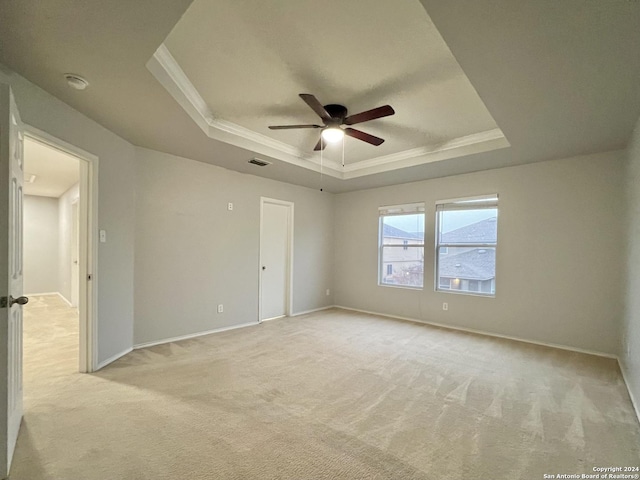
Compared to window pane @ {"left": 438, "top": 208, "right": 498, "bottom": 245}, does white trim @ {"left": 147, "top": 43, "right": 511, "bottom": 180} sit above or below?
above

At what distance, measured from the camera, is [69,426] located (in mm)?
2045

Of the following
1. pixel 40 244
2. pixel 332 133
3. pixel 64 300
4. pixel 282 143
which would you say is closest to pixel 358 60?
pixel 332 133

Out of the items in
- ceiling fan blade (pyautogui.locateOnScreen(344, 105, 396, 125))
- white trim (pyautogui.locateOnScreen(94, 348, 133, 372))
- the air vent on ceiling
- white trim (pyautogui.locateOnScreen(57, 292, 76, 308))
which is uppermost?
ceiling fan blade (pyautogui.locateOnScreen(344, 105, 396, 125))

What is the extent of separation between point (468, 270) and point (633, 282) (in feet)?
6.56

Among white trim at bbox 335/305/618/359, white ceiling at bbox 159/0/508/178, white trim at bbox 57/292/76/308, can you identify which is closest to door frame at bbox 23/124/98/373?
white ceiling at bbox 159/0/508/178

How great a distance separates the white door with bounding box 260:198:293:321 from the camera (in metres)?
5.05

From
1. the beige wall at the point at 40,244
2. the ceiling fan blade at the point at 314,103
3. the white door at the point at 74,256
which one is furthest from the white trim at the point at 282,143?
the beige wall at the point at 40,244

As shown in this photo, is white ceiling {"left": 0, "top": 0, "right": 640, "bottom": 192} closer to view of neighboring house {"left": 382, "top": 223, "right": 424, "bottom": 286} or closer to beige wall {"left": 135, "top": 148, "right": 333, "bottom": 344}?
beige wall {"left": 135, "top": 148, "right": 333, "bottom": 344}

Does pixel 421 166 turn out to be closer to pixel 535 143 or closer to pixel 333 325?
pixel 535 143

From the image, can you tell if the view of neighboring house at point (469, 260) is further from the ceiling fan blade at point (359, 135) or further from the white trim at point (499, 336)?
the ceiling fan blade at point (359, 135)

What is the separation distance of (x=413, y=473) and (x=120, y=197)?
12.1ft

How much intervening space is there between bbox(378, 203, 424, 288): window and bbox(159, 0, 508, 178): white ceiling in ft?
6.02

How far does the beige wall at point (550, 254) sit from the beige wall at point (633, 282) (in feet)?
1.36

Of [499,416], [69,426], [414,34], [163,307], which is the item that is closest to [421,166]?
[414,34]
